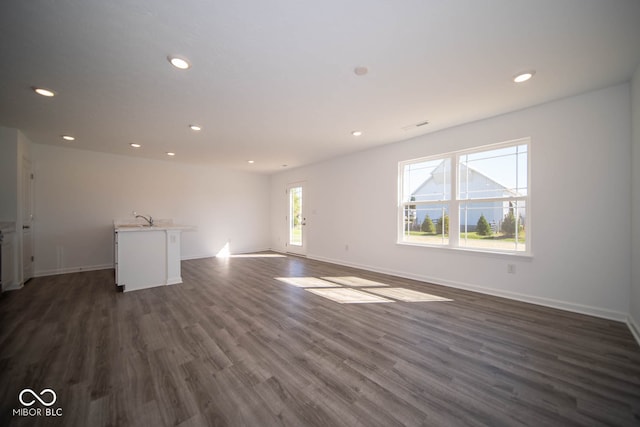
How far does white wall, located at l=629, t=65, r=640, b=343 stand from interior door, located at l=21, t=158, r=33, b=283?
835 centimetres

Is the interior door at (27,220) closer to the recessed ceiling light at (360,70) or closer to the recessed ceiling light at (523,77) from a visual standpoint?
the recessed ceiling light at (360,70)

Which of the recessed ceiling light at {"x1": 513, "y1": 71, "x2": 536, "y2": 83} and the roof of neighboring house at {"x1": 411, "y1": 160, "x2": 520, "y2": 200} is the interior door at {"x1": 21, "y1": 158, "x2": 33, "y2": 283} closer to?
the roof of neighboring house at {"x1": 411, "y1": 160, "x2": 520, "y2": 200}

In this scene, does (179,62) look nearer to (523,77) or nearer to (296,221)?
(523,77)

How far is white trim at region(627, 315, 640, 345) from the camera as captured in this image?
7.34 feet

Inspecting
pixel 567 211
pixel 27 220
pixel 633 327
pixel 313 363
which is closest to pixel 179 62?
pixel 313 363

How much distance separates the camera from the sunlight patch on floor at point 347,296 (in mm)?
3285

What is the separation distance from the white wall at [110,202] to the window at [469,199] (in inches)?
204

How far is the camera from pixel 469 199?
3762mm

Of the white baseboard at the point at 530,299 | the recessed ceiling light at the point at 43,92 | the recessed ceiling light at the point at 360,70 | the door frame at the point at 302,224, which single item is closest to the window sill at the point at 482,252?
the white baseboard at the point at 530,299

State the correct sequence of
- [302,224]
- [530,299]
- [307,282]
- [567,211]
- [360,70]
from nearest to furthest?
[360,70]
[567,211]
[530,299]
[307,282]
[302,224]

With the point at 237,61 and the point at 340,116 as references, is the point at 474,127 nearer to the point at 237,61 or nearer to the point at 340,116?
the point at 340,116

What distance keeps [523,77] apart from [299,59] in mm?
2307

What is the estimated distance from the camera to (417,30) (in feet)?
5.88

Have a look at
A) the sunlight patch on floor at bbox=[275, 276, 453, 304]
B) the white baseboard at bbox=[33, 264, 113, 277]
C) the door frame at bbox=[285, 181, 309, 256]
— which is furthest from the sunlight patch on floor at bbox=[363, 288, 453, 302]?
the white baseboard at bbox=[33, 264, 113, 277]
